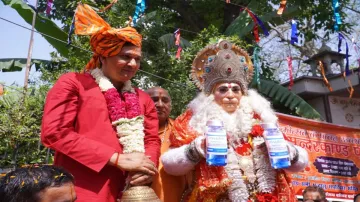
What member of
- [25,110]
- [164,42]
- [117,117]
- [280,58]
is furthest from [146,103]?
[280,58]

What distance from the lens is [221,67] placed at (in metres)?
2.93

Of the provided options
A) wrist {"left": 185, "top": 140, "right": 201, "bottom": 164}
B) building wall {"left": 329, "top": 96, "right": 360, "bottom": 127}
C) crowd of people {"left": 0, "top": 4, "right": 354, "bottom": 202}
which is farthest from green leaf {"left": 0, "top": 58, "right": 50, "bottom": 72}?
wrist {"left": 185, "top": 140, "right": 201, "bottom": 164}

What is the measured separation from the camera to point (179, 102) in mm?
7465

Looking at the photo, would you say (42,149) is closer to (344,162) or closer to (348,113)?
(344,162)

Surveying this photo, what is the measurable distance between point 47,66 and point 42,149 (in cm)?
299

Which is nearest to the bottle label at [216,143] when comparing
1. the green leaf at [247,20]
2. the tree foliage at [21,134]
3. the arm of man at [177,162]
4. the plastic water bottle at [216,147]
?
the plastic water bottle at [216,147]

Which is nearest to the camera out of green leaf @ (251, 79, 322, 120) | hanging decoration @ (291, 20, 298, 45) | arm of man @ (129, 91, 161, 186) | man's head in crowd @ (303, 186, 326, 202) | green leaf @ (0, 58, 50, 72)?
arm of man @ (129, 91, 161, 186)

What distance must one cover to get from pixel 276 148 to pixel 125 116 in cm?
96

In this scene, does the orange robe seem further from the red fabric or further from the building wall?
the building wall

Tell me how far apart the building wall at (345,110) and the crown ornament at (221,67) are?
20.5 feet

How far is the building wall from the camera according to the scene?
342 inches

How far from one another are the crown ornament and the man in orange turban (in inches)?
23.2

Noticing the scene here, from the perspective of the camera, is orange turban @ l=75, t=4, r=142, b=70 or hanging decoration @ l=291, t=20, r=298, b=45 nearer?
orange turban @ l=75, t=4, r=142, b=70

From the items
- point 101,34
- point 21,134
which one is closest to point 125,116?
point 101,34
